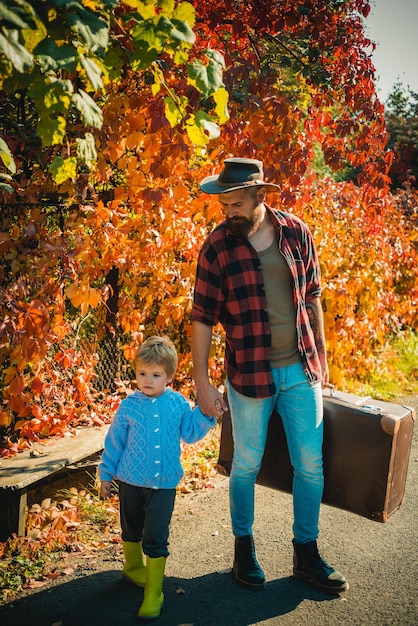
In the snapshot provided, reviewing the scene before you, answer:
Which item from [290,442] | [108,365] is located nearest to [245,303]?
[290,442]

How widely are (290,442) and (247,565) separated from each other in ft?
2.24

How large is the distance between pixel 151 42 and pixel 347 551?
2973mm

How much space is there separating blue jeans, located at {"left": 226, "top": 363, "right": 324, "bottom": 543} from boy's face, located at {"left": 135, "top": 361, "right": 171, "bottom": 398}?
1.37 ft

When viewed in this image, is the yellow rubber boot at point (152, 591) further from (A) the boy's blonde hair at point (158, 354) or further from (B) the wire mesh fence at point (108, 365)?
(B) the wire mesh fence at point (108, 365)

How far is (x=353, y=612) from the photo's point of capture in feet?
10.2

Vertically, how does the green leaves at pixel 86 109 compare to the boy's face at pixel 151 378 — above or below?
above

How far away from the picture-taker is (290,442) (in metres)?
3.34

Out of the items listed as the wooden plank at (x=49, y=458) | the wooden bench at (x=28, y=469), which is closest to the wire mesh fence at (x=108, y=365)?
the wooden plank at (x=49, y=458)

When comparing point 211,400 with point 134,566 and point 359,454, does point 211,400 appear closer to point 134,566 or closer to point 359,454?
point 359,454

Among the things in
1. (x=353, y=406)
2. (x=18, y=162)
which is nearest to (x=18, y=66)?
(x=18, y=162)

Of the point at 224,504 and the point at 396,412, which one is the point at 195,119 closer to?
the point at 396,412

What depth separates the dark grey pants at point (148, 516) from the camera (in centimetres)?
304

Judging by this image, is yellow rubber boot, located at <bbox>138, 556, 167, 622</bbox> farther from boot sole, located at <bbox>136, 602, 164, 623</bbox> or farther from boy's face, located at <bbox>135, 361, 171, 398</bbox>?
boy's face, located at <bbox>135, 361, 171, 398</bbox>

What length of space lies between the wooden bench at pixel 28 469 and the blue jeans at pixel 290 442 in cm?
115
